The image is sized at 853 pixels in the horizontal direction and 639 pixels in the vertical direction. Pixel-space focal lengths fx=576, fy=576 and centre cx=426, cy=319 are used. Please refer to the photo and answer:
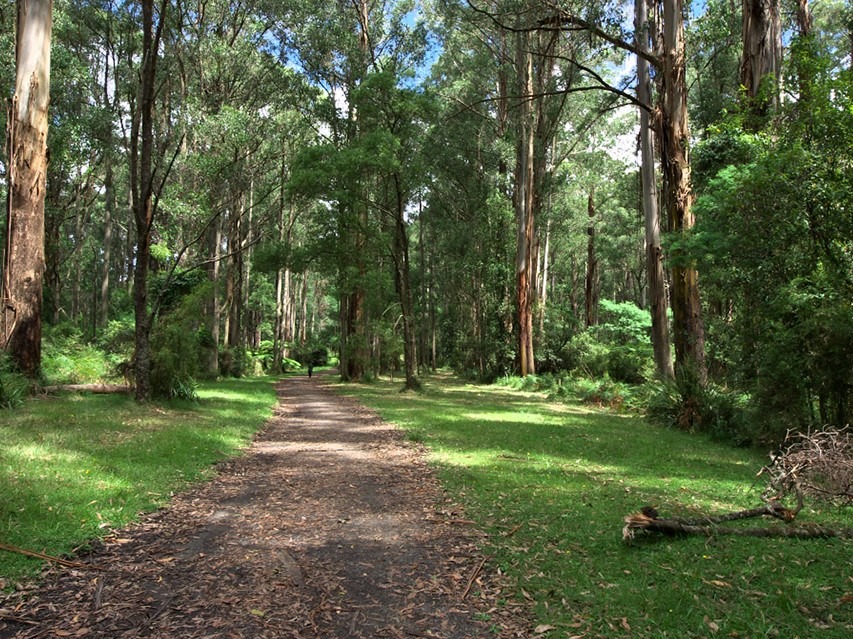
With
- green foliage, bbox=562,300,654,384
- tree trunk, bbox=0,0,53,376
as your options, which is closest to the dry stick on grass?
tree trunk, bbox=0,0,53,376

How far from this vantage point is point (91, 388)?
12.4 meters

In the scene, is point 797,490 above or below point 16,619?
above

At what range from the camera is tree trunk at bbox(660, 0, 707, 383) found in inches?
511

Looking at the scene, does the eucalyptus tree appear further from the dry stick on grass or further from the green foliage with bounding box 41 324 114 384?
the dry stick on grass

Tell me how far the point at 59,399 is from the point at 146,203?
4216 millimetres

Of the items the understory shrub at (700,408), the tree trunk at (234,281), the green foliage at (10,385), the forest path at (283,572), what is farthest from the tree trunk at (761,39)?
the tree trunk at (234,281)

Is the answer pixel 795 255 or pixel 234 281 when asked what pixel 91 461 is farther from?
pixel 234 281

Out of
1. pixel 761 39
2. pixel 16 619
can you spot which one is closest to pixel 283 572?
pixel 16 619

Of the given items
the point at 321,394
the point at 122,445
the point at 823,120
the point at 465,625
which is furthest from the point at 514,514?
the point at 321,394

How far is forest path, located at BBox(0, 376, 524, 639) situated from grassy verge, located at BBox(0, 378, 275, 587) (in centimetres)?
29

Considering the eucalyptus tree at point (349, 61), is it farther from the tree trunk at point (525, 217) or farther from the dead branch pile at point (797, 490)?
the dead branch pile at point (797, 490)

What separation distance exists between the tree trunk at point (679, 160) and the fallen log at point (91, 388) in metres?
12.4

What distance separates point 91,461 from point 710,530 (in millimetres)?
6479

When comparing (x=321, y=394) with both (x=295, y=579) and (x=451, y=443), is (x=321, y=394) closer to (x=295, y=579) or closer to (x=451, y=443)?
(x=451, y=443)
